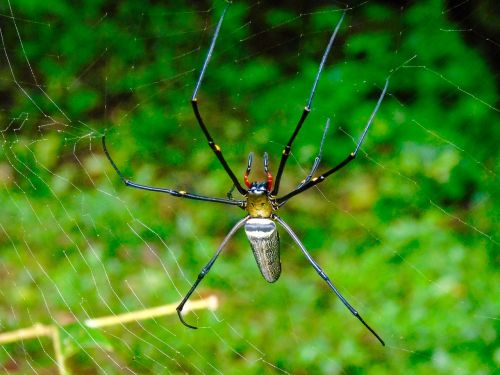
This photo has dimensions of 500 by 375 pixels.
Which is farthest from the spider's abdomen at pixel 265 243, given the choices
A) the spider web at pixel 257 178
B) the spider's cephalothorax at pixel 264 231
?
the spider web at pixel 257 178

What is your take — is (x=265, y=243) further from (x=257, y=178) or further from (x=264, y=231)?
(x=257, y=178)

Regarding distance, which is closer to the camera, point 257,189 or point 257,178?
point 257,189

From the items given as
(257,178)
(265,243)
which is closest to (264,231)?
(265,243)

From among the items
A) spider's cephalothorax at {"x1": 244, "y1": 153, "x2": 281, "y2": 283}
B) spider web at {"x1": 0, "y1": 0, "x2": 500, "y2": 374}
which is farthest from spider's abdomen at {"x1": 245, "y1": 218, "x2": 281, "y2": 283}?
spider web at {"x1": 0, "y1": 0, "x2": 500, "y2": 374}

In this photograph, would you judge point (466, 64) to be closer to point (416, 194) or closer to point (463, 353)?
point (416, 194)

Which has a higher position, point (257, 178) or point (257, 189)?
point (257, 178)

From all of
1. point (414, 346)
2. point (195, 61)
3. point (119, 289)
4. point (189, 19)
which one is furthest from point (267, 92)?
point (414, 346)

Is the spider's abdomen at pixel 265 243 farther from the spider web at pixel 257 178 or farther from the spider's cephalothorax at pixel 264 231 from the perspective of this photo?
the spider web at pixel 257 178
